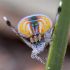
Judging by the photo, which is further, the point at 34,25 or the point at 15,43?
the point at 15,43

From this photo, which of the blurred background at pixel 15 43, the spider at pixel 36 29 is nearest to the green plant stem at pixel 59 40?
the spider at pixel 36 29

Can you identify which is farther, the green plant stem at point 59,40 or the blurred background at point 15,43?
the blurred background at point 15,43

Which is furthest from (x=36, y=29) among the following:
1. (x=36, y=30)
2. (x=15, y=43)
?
(x=15, y=43)

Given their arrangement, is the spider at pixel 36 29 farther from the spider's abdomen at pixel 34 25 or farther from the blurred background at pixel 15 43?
the blurred background at pixel 15 43

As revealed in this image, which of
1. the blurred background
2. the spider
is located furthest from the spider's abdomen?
the blurred background

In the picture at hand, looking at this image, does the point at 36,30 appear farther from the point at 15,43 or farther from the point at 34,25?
the point at 15,43

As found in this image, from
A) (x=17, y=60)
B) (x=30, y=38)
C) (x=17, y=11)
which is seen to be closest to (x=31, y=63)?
(x=17, y=60)

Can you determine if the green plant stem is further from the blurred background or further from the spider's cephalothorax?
the blurred background
